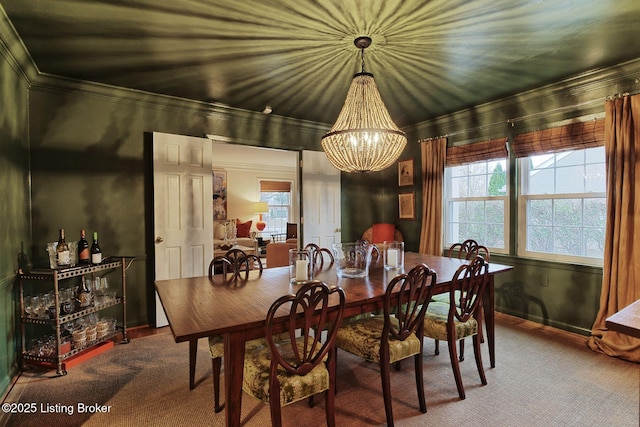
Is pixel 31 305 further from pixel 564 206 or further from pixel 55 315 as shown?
pixel 564 206

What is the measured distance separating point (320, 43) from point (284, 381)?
2.29 m

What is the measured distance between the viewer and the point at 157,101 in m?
3.53

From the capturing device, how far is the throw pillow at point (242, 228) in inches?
326

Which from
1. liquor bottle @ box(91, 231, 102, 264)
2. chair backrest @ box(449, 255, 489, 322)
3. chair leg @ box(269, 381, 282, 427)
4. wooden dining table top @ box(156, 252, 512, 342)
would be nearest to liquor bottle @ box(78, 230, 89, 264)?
liquor bottle @ box(91, 231, 102, 264)

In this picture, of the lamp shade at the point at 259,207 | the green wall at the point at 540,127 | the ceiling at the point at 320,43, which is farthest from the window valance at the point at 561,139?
the lamp shade at the point at 259,207

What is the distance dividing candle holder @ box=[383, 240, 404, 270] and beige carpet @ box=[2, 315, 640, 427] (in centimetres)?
80

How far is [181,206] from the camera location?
3.61 m

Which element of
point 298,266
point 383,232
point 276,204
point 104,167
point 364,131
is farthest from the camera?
point 276,204

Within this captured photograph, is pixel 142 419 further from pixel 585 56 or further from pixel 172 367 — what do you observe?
pixel 585 56

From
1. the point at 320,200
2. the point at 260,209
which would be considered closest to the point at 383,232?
the point at 320,200

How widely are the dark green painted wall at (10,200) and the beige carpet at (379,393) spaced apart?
13.5 inches

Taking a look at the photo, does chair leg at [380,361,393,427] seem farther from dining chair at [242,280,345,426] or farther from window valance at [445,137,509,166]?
window valance at [445,137,509,166]

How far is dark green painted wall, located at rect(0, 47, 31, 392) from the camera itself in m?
2.28

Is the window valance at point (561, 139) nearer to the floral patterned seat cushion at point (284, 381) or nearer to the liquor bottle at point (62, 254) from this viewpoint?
the floral patterned seat cushion at point (284, 381)
